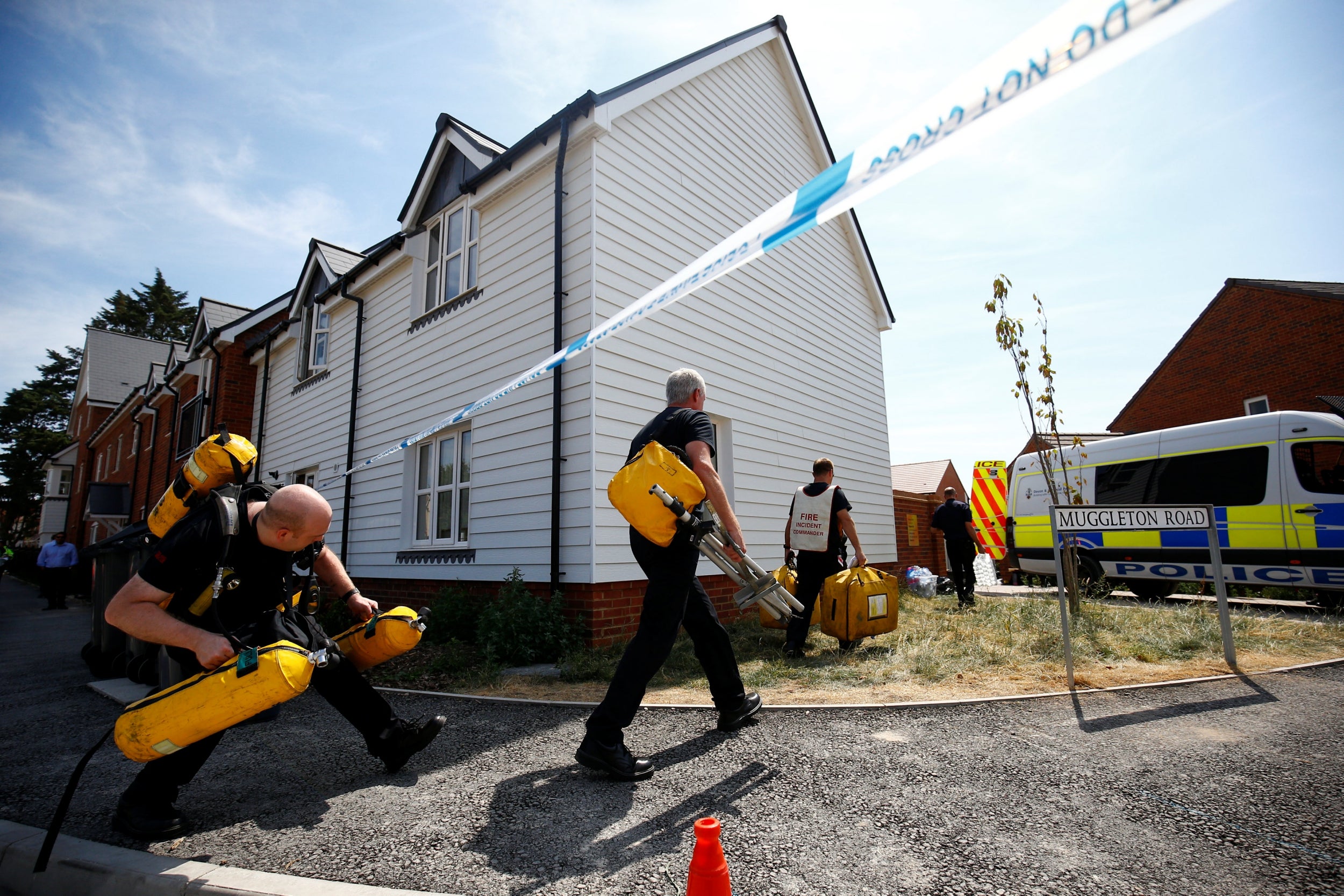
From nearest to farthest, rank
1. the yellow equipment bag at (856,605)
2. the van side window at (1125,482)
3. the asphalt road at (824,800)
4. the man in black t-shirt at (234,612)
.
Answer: the asphalt road at (824,800)
the man in black t-shirt at (234,612)
the yellow equipment bag at (856,605)
the van side window at (1125,482)

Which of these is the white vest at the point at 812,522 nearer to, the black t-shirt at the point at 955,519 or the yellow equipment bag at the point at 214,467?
the yellow equipment bag at the point at 214,467

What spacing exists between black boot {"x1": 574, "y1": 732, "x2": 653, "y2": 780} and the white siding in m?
3.51

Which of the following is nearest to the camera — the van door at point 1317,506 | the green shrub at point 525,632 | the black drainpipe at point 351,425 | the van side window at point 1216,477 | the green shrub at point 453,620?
the green shrub at point 525,632

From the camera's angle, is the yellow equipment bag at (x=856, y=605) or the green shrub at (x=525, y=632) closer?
the yellow equipment bag at (x=856, y=605)

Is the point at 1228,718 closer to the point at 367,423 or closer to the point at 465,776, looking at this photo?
the point at 465,776

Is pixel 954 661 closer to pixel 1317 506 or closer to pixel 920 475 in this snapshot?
pixel 1317 506

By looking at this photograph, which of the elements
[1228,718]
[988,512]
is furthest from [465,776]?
[988,512]

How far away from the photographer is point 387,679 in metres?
5.33

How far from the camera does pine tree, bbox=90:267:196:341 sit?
46312 millimetres

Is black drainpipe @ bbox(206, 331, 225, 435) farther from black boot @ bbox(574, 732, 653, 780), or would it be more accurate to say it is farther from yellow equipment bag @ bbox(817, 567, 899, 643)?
black boot @ bbox(574, 732, 653, 780)

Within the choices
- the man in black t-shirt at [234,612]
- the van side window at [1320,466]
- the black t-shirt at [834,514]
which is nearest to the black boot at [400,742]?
the man in black t-shirt at [234,612]

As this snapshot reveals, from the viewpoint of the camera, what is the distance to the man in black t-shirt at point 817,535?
5.60 meters

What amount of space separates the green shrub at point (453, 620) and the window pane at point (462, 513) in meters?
1.36

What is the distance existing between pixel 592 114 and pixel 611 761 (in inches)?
266
